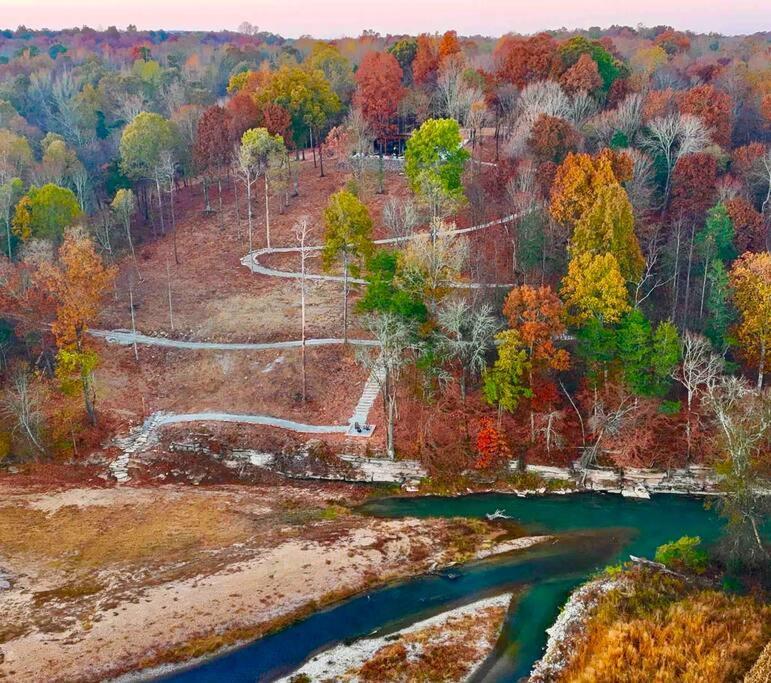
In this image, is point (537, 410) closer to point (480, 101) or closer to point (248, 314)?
point (248, 314)

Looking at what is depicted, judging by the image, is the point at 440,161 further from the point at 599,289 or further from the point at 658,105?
the point at 658,105

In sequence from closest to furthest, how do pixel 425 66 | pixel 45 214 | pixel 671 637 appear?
pixel 671 637, pixel 45 214, pixel 425 66

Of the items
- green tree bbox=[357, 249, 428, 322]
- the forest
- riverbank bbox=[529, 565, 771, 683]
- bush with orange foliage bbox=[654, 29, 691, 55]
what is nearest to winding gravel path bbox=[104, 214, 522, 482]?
the forest

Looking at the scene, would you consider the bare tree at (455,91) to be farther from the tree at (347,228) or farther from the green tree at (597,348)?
the green tree at (597,348)

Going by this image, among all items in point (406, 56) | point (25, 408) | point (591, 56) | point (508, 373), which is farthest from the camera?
point (406, 56)

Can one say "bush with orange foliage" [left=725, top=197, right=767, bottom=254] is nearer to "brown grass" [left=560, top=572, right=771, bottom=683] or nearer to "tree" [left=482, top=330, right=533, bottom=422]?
"tree" [left=482, top=330, right=533, bottom=422]

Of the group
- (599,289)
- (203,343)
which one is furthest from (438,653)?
(203,343)
